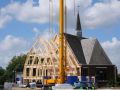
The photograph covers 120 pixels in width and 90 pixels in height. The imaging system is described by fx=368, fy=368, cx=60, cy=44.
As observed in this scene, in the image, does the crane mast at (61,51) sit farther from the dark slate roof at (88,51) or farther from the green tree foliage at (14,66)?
the green tree foliage at (14,66)

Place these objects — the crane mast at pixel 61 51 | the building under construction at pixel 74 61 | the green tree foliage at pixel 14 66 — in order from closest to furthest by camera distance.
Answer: the crane mast at pixel 61 51, the building under construction at pixel 74 61, the green tree foliage at pixel 14 66

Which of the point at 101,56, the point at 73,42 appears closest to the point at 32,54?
the point at 73,42

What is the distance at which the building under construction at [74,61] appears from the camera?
112625mm

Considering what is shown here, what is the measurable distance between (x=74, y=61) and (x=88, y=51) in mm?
8916

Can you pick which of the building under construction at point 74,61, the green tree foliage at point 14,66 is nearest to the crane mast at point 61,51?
the building under construction at point 74,61

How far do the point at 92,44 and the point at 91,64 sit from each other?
905 centimetres

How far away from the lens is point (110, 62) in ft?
383

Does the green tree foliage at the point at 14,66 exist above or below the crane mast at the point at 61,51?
above

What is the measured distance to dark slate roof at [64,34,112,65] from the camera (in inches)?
4555

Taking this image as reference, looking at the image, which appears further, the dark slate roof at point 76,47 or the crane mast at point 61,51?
the dark slate roof at point 76,47

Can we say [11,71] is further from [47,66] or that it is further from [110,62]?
[110,62]

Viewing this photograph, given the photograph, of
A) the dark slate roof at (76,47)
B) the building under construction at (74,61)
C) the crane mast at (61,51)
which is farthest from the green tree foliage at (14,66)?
the crane mast at (61,51)

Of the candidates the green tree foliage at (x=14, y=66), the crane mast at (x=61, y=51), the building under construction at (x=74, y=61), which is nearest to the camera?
the crane mast at (x=61, y=51)

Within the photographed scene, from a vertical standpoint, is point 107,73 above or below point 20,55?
below
